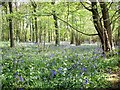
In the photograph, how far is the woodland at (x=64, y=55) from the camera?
5.36 feet

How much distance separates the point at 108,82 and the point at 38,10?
50.5 inches

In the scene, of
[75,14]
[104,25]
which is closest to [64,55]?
[75,14]

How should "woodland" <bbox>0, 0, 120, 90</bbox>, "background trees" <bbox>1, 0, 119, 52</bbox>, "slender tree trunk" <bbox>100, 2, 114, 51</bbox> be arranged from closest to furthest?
"woodland" <bbox>0, 0, 120, 90</bbox>, "background trees" <bbox>1, 0, 119, 52</bbox>, "slender tree trunk" <bbox>100, 2, 114, 51</bbox>

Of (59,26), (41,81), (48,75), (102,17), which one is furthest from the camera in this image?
(59,26)

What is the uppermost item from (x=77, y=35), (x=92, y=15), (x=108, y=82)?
(x=92, y=15)

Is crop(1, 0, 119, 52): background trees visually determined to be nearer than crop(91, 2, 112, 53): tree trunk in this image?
Yes

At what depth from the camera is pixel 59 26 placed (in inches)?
149

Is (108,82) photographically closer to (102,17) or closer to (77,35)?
(102,17)

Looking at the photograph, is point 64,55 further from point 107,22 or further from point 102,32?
point 107,22

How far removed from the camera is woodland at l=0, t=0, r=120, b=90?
1634 mm

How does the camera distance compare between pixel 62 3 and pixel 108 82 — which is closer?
pixel 108 82

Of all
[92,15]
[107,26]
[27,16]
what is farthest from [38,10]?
[107,26]

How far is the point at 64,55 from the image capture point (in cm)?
275

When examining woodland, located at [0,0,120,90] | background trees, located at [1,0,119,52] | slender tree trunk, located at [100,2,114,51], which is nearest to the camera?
woodland, located at [0,0,120,90]
